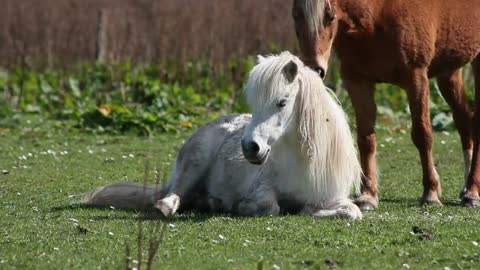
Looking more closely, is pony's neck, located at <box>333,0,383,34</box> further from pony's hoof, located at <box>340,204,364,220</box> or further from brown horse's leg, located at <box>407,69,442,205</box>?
pony's hoof, located at <box>340,204,364,220</box>

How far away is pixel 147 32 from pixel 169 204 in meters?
11.5

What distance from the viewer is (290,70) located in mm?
7680

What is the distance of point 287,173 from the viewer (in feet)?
26.2

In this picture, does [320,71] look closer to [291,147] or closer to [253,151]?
[291,147]

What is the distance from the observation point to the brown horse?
8359mm

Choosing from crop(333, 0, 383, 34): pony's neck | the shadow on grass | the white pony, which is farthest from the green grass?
crop(333, 0, 383, 34): pony's neck

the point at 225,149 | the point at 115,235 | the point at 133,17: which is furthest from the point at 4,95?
the point at 115,235

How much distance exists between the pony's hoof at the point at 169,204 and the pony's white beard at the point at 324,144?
1.10 meters

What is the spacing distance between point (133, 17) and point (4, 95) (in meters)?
4.10

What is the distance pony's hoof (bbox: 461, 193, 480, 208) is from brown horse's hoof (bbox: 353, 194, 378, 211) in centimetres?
76

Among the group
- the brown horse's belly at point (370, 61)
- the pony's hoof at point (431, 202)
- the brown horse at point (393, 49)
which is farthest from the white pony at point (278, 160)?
the pony's hoof at point (431, 202)

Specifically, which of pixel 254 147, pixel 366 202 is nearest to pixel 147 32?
pixel 366 202

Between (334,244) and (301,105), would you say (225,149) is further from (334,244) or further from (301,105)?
(334,244)

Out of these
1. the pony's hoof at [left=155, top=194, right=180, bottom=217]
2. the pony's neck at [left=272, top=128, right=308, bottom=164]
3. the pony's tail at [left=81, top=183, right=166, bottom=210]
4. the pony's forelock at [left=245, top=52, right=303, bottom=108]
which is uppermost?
the pony's forelock at [left=245, top=52, right=303, bottom=108]
